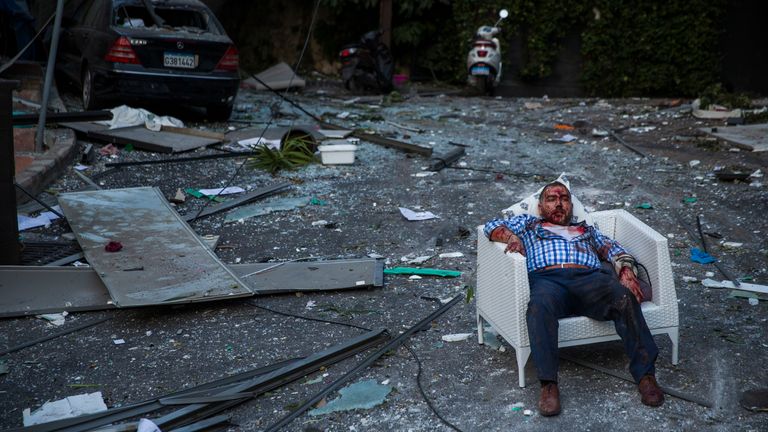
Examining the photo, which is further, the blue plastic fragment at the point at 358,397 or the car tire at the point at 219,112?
the car tire at the point at 219,112

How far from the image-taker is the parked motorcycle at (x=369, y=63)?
15.9 metres

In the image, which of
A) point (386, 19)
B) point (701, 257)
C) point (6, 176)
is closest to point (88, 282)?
point (6, 176)

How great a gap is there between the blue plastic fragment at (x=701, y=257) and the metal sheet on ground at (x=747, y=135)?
3.86 metres

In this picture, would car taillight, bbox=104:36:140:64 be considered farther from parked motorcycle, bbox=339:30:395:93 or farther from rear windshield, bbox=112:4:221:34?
parked motorcycle, bbox=339:30:395:93

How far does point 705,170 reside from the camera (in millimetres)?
8844

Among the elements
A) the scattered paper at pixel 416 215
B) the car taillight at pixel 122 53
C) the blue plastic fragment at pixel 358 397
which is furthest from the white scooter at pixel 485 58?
the blue plastic fragment at pixel 358 397

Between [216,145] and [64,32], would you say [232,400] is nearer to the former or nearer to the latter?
[216,145]

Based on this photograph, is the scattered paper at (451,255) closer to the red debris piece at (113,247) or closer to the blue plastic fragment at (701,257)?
the blue plastic fragment at (701,257)

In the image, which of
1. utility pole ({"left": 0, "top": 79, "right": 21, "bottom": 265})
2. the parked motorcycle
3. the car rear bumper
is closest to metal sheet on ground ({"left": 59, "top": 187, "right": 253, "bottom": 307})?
utility pole ({"left": 0, "top": 79, "right": 21, "bottom": 265})

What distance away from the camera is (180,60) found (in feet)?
35.2

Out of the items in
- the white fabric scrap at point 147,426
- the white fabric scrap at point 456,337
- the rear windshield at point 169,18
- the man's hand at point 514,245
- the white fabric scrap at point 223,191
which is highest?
the rear windshield at point 169,18

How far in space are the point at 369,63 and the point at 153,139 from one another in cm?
678

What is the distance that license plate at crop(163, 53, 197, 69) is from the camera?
419 inches

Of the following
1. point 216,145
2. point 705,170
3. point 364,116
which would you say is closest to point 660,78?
point 364,116
